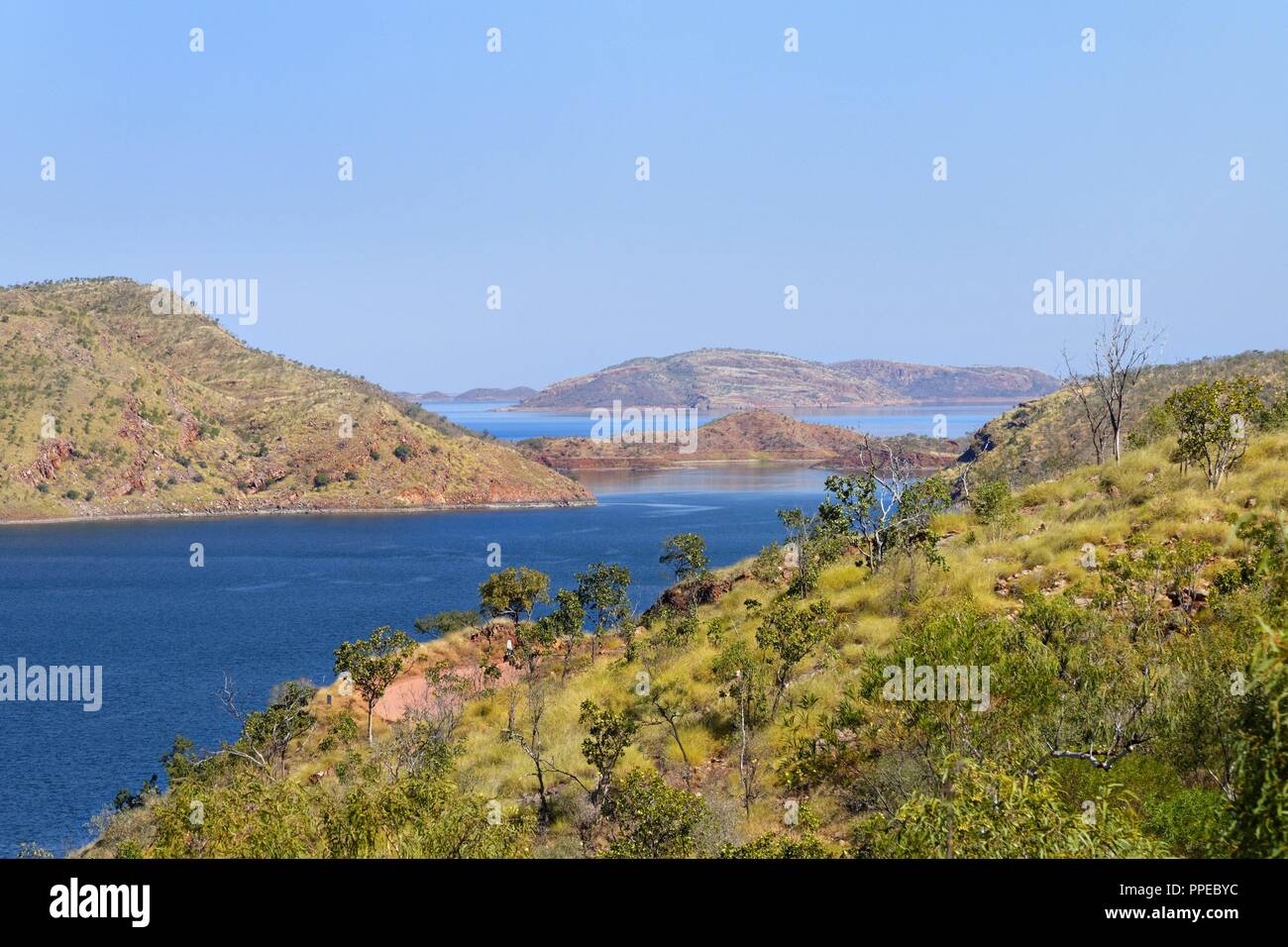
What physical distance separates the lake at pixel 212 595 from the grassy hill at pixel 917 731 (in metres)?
8.80

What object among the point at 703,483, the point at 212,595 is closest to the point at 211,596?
the point at 212,595

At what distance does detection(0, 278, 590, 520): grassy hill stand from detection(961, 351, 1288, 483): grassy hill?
231 ft

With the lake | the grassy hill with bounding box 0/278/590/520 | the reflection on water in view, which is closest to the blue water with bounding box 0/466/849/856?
the lake

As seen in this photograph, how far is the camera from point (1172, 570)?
73.4 ft

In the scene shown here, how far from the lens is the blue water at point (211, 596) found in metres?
39.4

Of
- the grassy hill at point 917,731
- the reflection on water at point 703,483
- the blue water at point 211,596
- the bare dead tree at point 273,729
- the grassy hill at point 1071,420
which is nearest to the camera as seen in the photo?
the grassy hill at point 917,731

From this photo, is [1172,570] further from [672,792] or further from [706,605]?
[706,605]

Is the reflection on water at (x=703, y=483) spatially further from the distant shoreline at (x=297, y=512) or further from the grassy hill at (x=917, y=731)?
the grassy hill at (x=917, y=731)

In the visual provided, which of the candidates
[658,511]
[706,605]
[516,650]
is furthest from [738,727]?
[658,511]

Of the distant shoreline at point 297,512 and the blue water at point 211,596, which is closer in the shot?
the blue water at point 211,596

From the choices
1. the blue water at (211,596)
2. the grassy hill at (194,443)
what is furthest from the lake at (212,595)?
the grassy hill at (194,443)

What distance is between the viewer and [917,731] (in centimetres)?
1542

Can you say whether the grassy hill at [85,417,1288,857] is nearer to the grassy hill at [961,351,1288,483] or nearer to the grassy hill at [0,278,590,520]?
the grassy hill at [961,351,1288,483]

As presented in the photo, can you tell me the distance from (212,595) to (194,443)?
232ft
